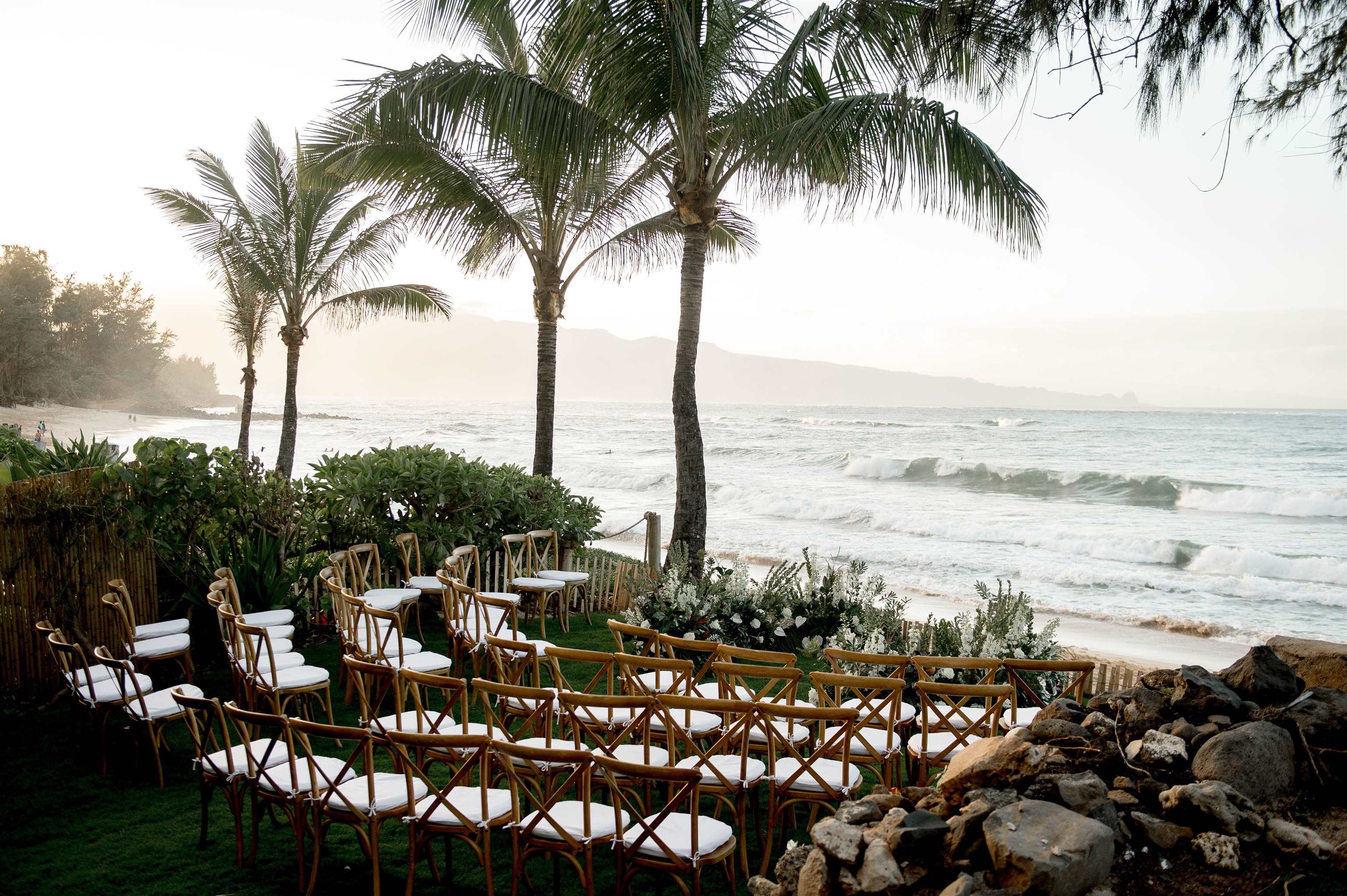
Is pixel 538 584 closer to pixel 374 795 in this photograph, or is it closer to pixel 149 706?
pixel 149 706

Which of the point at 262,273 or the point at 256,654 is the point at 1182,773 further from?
the point at 262,273

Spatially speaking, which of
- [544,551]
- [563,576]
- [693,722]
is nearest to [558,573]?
[563,576]

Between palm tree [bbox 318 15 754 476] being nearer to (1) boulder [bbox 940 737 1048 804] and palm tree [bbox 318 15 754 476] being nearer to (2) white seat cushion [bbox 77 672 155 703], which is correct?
(2) white seat cushion [bbox 77 672 155 703]

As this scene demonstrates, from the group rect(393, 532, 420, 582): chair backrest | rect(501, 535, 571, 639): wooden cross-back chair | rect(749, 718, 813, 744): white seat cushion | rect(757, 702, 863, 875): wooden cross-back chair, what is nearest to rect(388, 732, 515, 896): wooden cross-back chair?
rect(757, 702, 863, 875): wooden cross-back chair

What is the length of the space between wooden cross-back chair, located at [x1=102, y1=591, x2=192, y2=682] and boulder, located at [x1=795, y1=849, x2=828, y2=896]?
4.58m

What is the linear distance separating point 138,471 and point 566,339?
115 meters

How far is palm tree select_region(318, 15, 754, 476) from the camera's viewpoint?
25.9ft

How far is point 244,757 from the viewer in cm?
408

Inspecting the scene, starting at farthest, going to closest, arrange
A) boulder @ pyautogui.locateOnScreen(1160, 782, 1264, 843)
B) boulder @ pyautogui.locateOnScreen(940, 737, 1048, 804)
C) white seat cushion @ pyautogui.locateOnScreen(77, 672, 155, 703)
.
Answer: white seat cushion @ pyautogui.locateOnScreen(77, 672, 155, 703)
boulder @ pyautogui.locateOnScreen(940, 737, 1048, 804)
boulder @ pyautogui.locateOnScreen(1160, 782, 1264, 843)

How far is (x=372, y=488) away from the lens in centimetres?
846

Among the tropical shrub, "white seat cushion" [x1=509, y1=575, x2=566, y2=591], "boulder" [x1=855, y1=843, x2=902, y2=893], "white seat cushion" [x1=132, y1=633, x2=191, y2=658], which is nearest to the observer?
"boulder" [x1=855, y1=843, x2=902, y2=893]

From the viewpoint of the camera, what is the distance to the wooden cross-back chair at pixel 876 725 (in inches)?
152

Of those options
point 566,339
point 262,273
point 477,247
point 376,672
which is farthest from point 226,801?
point 566,339

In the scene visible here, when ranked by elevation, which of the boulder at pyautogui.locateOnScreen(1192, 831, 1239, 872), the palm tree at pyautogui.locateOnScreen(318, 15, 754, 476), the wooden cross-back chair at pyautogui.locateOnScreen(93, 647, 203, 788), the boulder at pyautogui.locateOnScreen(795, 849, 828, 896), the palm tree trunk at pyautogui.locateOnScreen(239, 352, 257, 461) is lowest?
the wooden cross-back chair at pyautogui.locateOnScreen(93, 647, 203, 788)
